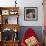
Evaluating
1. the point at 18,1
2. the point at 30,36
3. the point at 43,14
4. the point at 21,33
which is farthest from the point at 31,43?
the point at 18,1

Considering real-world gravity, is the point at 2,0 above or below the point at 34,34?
above

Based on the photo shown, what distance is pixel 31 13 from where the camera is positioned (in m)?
5.96

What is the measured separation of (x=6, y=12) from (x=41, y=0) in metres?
1.38

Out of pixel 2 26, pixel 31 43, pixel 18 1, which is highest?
pixel 18 1

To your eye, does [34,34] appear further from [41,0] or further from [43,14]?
[41,0]

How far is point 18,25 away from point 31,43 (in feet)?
2.88

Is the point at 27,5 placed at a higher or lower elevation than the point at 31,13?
higher

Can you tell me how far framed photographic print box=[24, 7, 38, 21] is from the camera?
5930 mm

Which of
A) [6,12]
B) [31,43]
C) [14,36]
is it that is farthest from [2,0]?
[31,43]

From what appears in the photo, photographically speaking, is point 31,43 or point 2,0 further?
point 2,0

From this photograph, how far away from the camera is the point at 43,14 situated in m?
5.80

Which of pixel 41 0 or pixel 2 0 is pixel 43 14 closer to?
pixel 41 0

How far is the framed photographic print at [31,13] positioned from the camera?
5930 mm

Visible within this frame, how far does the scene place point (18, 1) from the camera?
5.97m
